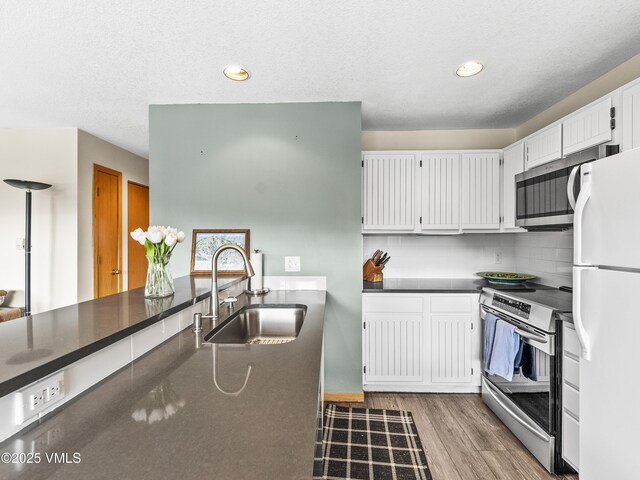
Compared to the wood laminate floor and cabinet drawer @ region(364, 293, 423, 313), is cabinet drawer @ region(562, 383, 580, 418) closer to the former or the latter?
the wood laminate floor

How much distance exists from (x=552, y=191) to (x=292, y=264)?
6.39 feet

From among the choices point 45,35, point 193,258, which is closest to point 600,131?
point 193,258

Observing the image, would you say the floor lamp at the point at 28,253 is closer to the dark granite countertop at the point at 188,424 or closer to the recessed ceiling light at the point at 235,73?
the recessed ceiling light at the point at 235,73

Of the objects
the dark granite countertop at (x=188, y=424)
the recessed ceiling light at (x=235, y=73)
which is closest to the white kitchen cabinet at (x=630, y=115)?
the dark granite countertop at (x=188, y=424)

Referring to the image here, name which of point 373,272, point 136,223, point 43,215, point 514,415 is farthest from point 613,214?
point 136,223

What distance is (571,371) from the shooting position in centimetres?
180

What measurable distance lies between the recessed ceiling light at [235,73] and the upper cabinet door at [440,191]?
5.62 feet

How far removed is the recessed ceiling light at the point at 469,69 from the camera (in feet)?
7.08

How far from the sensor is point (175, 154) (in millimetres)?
2748

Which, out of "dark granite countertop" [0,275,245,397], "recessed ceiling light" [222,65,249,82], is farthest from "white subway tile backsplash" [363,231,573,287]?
"dark granite countertop" [0,275,245,397]

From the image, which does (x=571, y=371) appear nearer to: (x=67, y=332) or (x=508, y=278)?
(x=508, y=278)

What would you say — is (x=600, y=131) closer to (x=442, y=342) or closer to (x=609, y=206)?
(x=609, y=206)

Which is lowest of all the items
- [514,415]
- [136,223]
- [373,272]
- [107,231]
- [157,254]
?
[514,415]

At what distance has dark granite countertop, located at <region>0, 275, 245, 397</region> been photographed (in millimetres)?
732
